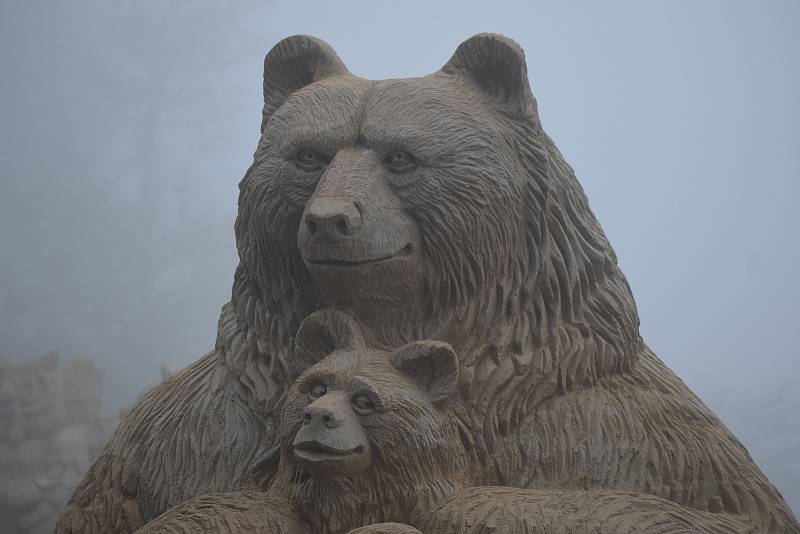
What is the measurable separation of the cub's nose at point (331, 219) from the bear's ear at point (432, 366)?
39 cm

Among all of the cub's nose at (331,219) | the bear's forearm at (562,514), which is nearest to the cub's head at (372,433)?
the bear's forearm at (562,514)

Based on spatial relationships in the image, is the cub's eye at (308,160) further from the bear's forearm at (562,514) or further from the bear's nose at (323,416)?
the bear's forearm at (562,514)

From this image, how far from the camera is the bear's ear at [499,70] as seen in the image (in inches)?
151

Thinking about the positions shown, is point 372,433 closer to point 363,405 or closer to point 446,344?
point 363,405

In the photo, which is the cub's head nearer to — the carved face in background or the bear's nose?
the bear's nose

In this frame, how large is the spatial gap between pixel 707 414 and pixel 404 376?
100cm

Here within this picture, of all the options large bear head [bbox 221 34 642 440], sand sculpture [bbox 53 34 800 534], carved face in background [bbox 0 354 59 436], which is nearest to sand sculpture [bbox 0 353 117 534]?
carved face in background [bbox 0 354 59 436]

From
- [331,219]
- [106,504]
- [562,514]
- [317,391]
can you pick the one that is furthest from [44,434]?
[562,514]

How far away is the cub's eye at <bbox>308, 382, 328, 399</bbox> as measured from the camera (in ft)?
11.5

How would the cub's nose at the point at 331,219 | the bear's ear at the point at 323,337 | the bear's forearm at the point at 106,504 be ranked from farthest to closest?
the bear's forearm at the point at 106,504 → the bear's ear at the point at 323,337 → the cub's nose at the point at 331,219

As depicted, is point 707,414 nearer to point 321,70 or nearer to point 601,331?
point 601,331

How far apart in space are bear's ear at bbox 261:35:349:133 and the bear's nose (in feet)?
3.80

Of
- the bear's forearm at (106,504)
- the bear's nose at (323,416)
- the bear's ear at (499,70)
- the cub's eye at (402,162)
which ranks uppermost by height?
the bear's ear at (499,70)

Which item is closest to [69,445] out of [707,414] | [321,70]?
[321,70]
